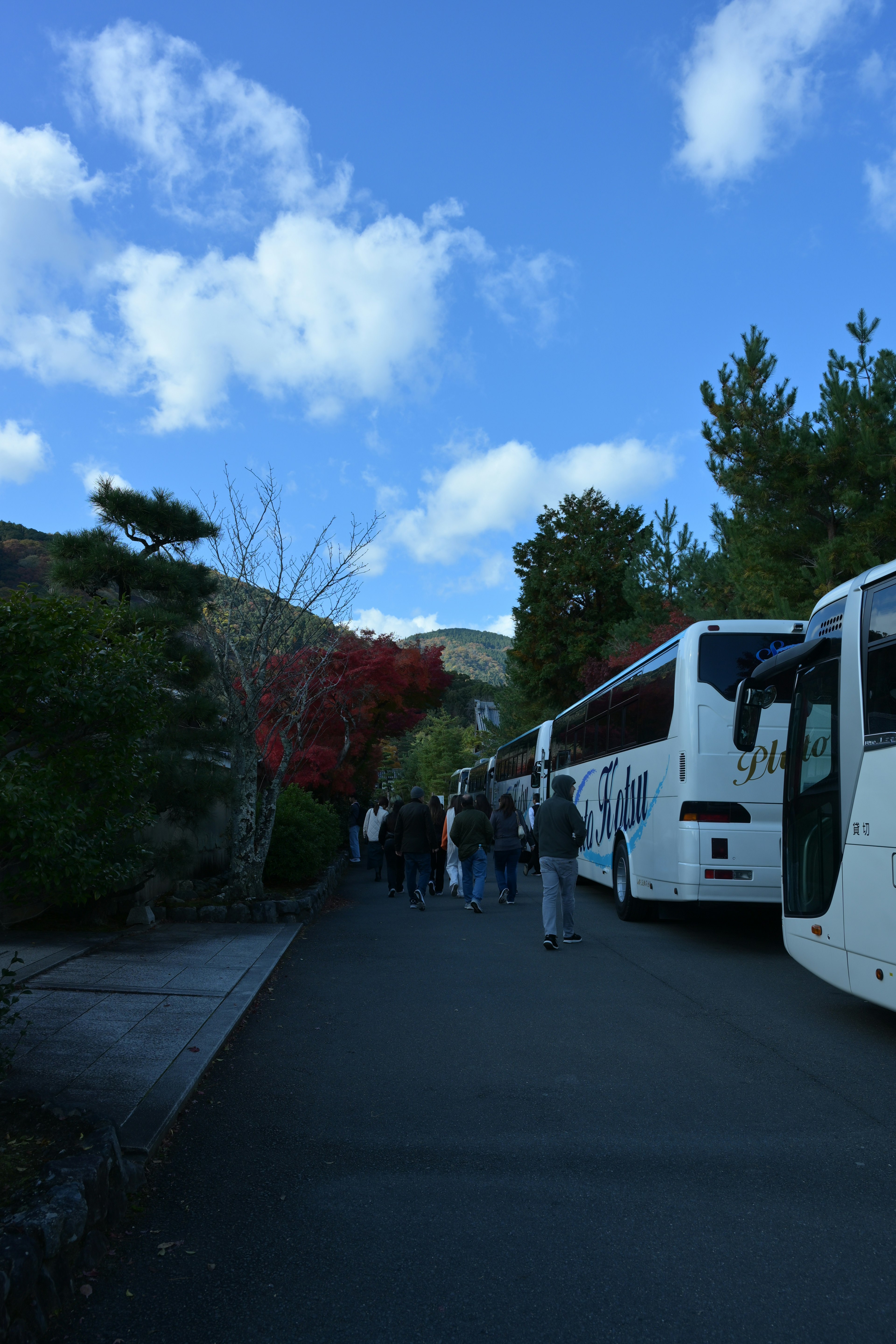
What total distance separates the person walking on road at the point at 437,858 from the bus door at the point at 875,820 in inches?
375

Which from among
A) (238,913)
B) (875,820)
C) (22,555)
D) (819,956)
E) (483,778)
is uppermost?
(22,555)

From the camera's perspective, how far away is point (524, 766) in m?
27.0

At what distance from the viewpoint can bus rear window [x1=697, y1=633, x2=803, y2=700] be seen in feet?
33.7

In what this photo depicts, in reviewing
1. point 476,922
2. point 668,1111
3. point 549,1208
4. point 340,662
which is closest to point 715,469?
point 340,662

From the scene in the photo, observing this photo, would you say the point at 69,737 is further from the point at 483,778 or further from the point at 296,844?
the point at 483,778

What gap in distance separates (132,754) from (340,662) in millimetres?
17152

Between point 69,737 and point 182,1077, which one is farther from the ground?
point 69,737

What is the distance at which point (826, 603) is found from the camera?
722 cm

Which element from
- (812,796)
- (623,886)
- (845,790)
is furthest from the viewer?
(623,886)

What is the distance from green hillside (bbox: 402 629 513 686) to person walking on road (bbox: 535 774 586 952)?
4186 inches

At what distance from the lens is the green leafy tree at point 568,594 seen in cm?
3991

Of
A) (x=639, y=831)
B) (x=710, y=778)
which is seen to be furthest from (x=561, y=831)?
(x=639, y=831)

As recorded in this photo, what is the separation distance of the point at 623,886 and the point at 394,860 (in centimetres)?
507

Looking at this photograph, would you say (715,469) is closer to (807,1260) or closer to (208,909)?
(208,909)
